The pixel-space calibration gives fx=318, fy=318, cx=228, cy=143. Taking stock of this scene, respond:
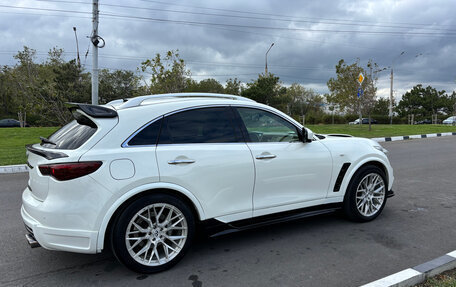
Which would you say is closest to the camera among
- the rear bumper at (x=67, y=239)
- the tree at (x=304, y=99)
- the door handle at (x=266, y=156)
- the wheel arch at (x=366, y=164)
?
the rear bumper at (x=67, y=239)

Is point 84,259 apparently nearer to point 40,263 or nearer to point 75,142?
point 40,263

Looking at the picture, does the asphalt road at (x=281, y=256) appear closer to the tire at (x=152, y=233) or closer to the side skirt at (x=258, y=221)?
the tire at (x=152, y=233)

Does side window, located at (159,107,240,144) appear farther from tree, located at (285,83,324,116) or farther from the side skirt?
tree, located at (285,83,324,116)

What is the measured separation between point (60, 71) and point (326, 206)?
3705 centimetres

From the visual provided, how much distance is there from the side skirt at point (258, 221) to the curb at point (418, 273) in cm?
117

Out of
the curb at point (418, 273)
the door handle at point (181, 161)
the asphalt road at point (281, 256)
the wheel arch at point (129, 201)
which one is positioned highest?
the door handle at point (181, 161)

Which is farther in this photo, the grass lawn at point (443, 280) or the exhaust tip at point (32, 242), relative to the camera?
the exhaust tip at point (32, 242)

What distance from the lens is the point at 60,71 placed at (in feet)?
113

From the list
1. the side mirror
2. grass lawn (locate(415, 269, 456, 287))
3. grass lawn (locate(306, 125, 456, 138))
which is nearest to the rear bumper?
the side mirror

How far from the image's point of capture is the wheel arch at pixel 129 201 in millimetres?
2721

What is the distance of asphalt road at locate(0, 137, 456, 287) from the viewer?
2.87 m

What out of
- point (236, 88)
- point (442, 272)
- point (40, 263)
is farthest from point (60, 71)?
point (442, 272)

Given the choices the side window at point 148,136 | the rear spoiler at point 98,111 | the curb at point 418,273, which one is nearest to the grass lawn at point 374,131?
the curb at point 418,273

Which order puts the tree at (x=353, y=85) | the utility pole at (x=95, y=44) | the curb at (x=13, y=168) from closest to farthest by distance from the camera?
the curb at (x=13, y=168), the utility pole at (x=95, y=44), the tree at (x=353, y=85)
